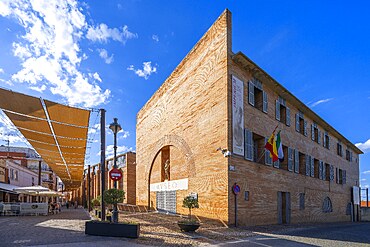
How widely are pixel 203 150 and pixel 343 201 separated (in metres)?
21.4

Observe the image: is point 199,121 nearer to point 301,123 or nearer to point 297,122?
point 297,122

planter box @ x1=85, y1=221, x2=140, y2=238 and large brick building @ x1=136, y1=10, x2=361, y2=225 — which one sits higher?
large brick building @ x1=136, y1=10, x2=361, y2=225

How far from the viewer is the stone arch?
18391 mm

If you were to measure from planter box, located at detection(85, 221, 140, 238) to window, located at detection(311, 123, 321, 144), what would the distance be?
64.0 ft

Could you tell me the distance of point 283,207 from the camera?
1981 centimetres

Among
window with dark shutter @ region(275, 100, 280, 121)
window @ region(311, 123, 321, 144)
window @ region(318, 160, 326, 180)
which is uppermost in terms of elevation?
window with dark shutter @ region(275, 100, 280, 121)

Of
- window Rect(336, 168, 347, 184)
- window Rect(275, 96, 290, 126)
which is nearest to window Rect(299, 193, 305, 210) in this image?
window Rect(275, 96, 290, 126)

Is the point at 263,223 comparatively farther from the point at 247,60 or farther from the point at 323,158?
the point at 323,158

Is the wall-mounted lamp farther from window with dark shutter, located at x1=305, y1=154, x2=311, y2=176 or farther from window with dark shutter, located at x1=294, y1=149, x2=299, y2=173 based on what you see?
window with dark shutter, located at x1=305, y1=154, x2=311, y2=176

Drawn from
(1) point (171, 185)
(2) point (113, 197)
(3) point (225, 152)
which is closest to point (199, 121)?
(3) point (225, 152)

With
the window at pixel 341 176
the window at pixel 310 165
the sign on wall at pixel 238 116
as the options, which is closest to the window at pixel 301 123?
the window at pixel 310 165

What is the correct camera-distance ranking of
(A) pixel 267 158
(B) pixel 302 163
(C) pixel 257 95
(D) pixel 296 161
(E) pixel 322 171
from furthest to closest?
(E) pixel 322 171 → (B) pixel 302 163 → (D) pixel 296 161 → (C) pixel 257 95 → (A) pixel 267 158

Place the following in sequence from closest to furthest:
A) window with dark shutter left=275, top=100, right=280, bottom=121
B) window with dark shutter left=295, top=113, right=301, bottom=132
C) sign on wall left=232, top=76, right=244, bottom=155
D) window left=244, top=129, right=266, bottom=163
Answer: sign on wall left=232, top=76, right=244, bottom=155
window left=244, top=129, right=266, bottom=163
window with dark shutter left=275, top=100, right=280, bottom=121
window with dark shutter left=295, top=113, right=301, bottom=132

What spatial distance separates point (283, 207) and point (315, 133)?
968 centimetres
